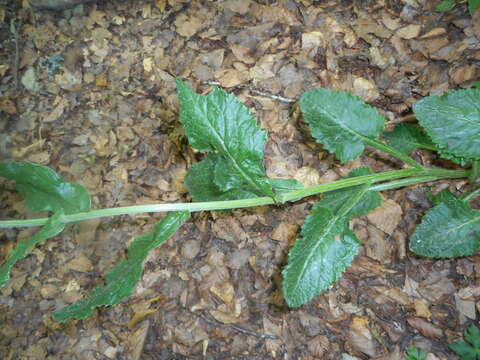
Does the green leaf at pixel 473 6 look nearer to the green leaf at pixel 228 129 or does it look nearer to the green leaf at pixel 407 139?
the green leaf at pixel 407 139

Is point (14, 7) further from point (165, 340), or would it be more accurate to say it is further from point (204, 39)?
point (165, 340)

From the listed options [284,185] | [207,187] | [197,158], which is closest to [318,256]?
[284,185]

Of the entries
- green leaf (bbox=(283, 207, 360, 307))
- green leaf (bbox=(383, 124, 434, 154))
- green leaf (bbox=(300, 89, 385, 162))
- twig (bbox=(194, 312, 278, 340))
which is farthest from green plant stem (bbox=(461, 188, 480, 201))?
twig (bbox=(194, 312, 278, 340))

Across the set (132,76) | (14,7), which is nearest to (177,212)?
(132,76)

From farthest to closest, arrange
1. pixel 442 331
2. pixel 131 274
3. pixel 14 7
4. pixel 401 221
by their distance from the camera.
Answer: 1. pixel 14 7
2. pixel 401 221
3. pixel 442 331
4. pixel 131 274

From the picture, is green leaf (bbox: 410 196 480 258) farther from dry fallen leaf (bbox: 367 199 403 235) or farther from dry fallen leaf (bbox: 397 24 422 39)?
dry fallen leaf (bbox: 397 24 422 39)

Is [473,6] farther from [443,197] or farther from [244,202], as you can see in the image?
[244,202]

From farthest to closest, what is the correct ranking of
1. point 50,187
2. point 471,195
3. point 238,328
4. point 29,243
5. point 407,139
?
1. point 238,328
2. point 407,139
3. point 471,195
4. point 50,187
5. point 29,243
